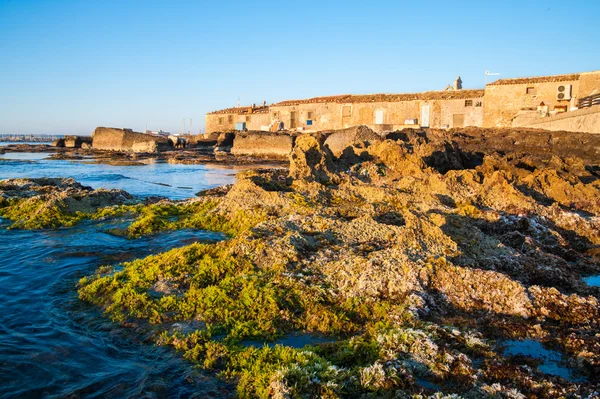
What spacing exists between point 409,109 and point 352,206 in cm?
3155

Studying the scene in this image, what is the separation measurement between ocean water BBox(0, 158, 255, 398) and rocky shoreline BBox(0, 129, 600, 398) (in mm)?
202

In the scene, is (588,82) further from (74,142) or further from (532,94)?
(74,142)

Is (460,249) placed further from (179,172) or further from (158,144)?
(158,144)

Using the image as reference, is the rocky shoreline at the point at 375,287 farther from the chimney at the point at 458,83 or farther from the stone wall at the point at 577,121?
the chimney at the point at 458,83

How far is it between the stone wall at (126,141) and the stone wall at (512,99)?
1045 inches

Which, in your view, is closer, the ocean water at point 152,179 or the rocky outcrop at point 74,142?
the ocean water at point 152,179

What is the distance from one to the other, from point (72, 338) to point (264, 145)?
26933 millimetres

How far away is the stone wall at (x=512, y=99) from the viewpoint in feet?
103

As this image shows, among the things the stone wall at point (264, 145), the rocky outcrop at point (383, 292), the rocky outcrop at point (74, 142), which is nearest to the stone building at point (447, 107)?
the stone wall at point (264, 145)

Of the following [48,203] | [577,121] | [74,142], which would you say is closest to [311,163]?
[48,203]

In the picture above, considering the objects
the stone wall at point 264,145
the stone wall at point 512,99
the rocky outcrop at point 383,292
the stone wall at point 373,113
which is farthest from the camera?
the stone wall at point 373,113

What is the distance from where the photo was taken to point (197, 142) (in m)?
41.4

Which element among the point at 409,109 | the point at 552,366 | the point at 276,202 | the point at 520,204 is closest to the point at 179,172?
the point at 276,202

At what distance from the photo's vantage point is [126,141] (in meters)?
36.8
